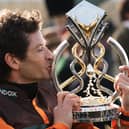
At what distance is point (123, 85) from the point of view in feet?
15.0

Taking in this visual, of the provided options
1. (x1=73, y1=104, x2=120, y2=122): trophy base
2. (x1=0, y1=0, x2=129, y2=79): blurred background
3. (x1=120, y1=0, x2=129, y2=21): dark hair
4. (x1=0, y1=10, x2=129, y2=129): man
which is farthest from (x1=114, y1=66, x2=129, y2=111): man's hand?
(x1=120, y1=0, x2=129, y2=21): dark hair

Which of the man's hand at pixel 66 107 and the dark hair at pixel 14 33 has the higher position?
the dark hair at pixel 14 33

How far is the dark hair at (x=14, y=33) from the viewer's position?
15.3 feet

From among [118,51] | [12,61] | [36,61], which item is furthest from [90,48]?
[12,61]

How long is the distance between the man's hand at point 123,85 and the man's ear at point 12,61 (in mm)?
503

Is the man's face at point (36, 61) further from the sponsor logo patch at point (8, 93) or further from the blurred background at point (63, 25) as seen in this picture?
the blurred background at point (63, 25)

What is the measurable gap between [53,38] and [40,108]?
3147 mm

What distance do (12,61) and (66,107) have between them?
40 centimetres

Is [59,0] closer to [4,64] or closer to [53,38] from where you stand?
[53,38]

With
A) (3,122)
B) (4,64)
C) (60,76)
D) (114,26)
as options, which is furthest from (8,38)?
(114,26)

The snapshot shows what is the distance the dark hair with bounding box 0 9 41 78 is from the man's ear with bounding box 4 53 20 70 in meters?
0.01

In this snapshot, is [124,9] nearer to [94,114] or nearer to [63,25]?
[63,25]

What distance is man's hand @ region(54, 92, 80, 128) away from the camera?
4500mm

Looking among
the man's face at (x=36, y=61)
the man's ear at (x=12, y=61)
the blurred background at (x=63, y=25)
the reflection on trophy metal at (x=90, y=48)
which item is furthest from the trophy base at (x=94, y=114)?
the blurred background at (x=63, y=25)
